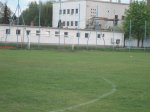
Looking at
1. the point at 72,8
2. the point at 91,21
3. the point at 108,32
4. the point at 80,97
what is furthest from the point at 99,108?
the point at 72,8

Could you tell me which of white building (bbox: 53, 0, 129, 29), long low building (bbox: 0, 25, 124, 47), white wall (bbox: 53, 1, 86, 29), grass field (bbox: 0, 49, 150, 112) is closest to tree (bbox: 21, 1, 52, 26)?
white wall (bbox: 53, 1, 86, 29)

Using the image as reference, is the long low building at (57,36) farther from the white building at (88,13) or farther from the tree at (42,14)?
the tree at (42,14)

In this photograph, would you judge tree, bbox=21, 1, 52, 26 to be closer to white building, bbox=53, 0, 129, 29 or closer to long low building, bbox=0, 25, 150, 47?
white building, bbox=53, 0, 129, 29

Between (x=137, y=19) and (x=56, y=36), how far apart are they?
51.3 feet

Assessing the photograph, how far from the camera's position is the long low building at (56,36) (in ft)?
201

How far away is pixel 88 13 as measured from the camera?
92438 mm

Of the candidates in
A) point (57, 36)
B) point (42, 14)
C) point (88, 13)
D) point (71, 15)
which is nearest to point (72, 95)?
point (57, 36)

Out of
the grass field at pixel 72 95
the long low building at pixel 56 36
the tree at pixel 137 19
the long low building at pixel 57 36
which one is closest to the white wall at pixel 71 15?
the tree at pixel 137 19

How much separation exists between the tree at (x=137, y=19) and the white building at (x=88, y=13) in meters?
11.8

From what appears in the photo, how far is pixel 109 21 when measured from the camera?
9225 centimetres

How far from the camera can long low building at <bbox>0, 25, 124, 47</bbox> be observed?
201 feet

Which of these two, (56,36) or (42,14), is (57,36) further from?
(42,14)

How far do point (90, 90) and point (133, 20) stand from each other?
60436 millimetres

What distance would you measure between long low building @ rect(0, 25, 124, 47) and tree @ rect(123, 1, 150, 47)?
120 inches
